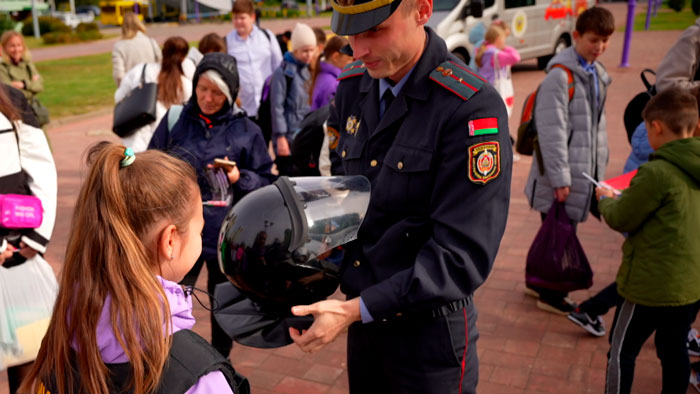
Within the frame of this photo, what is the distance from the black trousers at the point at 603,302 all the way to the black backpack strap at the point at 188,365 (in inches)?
122

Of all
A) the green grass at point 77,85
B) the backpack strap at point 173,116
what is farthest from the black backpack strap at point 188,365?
the green grass at point 77,85

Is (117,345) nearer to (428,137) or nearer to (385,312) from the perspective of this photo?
(385,312)

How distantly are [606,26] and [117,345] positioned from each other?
11.8 ft

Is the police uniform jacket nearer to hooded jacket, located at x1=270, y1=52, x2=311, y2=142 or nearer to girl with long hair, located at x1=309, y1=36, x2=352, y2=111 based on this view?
girl with long hair, located at x1=309, y1=36, x2=352, y2=111

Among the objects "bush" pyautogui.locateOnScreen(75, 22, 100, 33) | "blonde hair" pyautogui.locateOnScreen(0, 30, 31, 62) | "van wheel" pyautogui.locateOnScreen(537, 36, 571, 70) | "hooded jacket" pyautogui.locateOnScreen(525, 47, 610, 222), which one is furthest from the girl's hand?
"bush" pyautogui.locateOnScreen(75, 22, 100, 33)

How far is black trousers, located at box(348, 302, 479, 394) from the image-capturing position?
2.07 meters

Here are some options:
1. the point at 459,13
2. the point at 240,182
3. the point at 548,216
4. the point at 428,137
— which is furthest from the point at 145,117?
the point at 459,13

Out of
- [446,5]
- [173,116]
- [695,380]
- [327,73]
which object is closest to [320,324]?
[173,116]

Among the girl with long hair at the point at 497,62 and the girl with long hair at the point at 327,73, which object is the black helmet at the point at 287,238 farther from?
the girl with long hair at the point at 497,62

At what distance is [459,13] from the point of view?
42.2 feet

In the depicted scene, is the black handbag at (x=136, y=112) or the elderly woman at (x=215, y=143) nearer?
the elderly woman at (x=215, y=143)

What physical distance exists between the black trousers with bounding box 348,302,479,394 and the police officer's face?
0.80 m

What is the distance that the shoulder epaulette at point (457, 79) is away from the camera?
1938mm

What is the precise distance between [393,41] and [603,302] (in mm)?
2838
